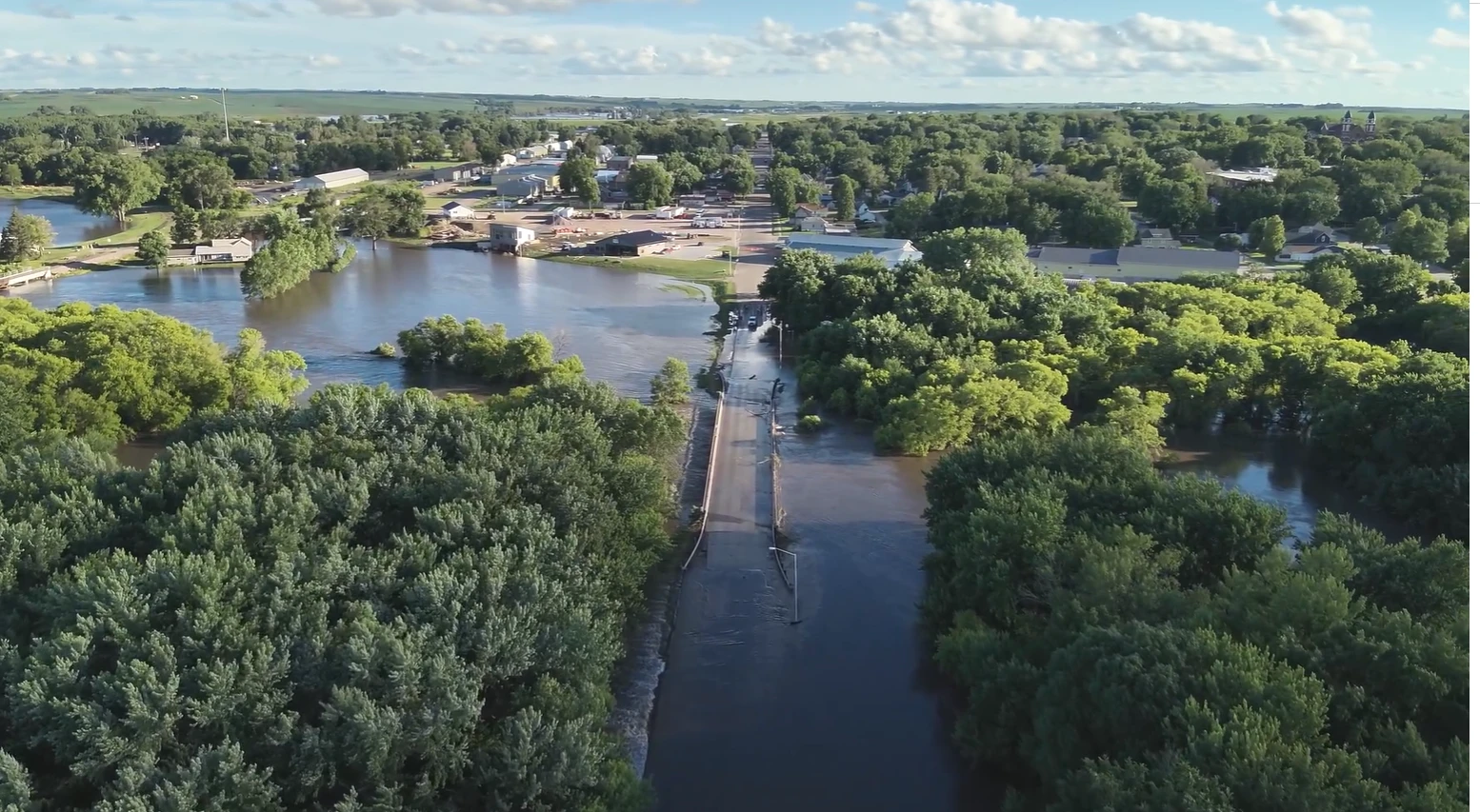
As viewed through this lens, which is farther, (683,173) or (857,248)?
(683,173)

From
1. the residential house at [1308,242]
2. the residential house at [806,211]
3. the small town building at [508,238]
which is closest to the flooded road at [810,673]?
the small town building at [508,238]

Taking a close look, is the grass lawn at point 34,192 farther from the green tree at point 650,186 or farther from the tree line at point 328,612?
the tree line at point 328,612

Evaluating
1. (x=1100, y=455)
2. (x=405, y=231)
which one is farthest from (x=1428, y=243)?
(x=405, y=231)

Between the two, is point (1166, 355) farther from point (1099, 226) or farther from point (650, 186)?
point (650, 186)

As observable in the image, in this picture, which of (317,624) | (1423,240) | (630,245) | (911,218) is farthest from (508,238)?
(317,624)

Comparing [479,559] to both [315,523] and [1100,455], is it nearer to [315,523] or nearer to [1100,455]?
[315,523]
